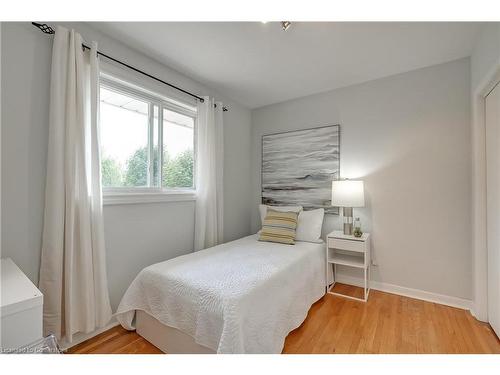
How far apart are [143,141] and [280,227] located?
69.6 inches

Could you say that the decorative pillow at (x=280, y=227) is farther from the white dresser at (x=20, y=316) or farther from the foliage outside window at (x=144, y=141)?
the white dresser at (x=20, y=316)

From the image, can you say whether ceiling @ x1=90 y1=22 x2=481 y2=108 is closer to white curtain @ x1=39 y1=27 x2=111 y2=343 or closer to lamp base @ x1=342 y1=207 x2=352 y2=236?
white curtain @ x1=39 y1=27 x2=111 y2=343

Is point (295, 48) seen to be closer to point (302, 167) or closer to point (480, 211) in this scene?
point (302, 167)

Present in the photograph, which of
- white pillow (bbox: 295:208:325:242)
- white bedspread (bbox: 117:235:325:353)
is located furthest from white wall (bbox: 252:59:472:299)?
white bedspread (bbox: 117:235:325:353)

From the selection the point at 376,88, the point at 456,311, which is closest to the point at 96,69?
the point at 376,88

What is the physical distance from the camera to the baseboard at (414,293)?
87.7 inches

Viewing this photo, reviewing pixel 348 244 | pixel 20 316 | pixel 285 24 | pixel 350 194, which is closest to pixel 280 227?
pixel 348 244

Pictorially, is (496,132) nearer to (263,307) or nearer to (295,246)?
(295,246)

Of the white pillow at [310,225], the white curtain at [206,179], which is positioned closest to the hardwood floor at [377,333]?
the white pillow at [310,225]

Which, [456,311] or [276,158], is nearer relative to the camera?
[456,311]

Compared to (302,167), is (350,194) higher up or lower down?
lower down

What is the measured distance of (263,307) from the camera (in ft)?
4.98

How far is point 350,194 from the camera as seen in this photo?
250cm
